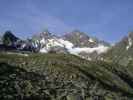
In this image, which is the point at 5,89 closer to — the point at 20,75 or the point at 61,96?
the point at 61,96

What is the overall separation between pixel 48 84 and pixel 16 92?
26305 millimetres

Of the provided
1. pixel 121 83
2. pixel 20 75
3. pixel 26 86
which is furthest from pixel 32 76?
pixel 121 83

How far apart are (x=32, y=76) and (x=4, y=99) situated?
141 feet

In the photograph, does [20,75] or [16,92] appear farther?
[20,75]

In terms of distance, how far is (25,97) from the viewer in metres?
72.1

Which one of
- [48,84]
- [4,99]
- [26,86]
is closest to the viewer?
[4,99]

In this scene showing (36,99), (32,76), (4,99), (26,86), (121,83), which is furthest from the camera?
(121,83)

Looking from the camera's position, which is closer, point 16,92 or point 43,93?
point 16,92

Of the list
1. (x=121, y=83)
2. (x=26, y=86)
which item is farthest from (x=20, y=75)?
(x=121, y=83)

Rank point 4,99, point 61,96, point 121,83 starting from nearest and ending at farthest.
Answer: point 4,99, point 61,96, point 121,83

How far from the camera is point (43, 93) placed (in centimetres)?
8162

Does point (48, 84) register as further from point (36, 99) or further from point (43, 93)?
point (36, 99)

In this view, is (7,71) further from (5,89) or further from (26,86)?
(5,89)

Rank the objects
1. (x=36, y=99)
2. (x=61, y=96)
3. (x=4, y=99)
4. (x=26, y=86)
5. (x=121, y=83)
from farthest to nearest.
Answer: (x=121, y=83), (x=26, y=86), (x=61, y=96), (x=36, y=99), (x=4, y=99)
